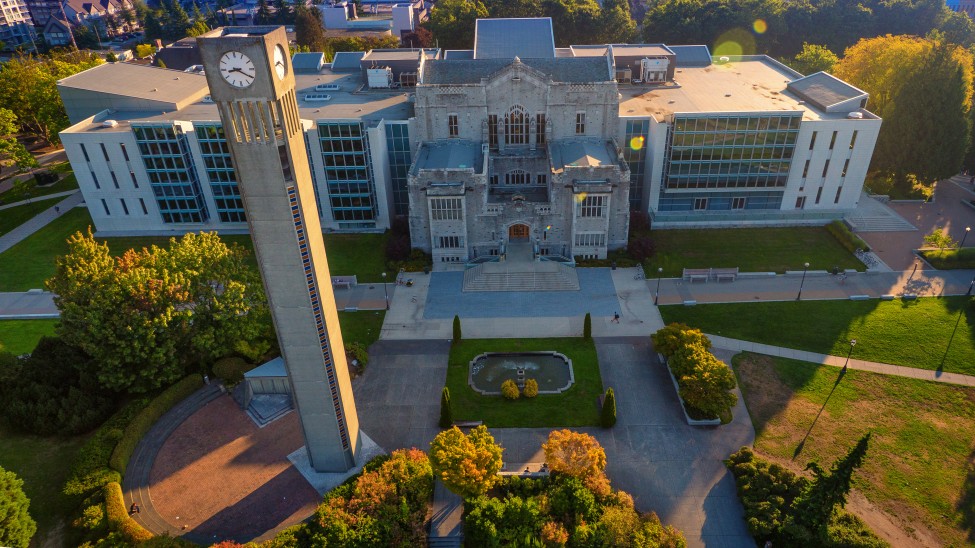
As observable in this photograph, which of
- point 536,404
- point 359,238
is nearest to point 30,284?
point 359,238

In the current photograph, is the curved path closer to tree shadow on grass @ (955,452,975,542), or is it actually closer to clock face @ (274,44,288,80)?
clock face @ (274,44,288,80)

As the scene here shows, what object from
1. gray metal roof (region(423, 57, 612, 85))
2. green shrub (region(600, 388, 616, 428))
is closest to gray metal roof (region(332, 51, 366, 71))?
gray metal roof (region(423, 57, 612, 85))

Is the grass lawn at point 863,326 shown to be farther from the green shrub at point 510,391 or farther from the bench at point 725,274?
the green shrub at point 510,391

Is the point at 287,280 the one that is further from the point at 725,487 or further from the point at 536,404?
the point at 725,487

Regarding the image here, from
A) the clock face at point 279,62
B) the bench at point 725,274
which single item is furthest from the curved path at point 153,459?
the bench at point 725,274

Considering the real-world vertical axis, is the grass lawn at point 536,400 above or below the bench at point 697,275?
below

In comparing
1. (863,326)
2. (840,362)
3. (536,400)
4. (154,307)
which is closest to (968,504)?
(840,362)

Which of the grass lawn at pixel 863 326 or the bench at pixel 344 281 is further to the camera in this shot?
the bench at pixel 344 281

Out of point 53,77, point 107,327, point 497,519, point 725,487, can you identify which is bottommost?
point 725,487
